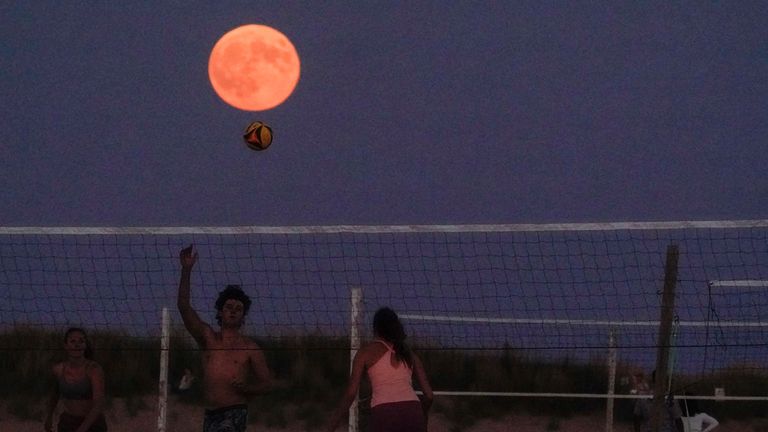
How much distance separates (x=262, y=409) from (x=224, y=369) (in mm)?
11220

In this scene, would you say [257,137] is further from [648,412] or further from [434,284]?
[648,412]

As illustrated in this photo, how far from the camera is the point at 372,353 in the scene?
26.4 ft

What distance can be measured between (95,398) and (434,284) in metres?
5.44

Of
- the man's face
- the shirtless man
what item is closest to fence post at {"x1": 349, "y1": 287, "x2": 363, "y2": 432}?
the shirtless man

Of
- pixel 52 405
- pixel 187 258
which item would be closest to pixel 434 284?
pixel 52 405

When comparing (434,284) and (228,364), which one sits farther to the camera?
(434,284)

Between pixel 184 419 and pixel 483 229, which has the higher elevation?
pixel 483 229

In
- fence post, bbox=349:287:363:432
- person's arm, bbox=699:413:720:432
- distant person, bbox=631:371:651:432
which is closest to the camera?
fence post, bbox=349:287:363:432

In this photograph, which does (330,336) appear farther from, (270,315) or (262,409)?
(270,315)

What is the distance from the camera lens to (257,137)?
11.9 m

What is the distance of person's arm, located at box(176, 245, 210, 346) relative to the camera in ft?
28.0

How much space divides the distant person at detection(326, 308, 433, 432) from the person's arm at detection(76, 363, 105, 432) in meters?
2.07

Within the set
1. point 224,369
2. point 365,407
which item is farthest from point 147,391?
point 224,369

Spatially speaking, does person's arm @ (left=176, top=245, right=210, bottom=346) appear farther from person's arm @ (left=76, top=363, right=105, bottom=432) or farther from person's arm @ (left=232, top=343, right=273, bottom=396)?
person's arm @ (left=76, top=363, right=105, bottom=432)
